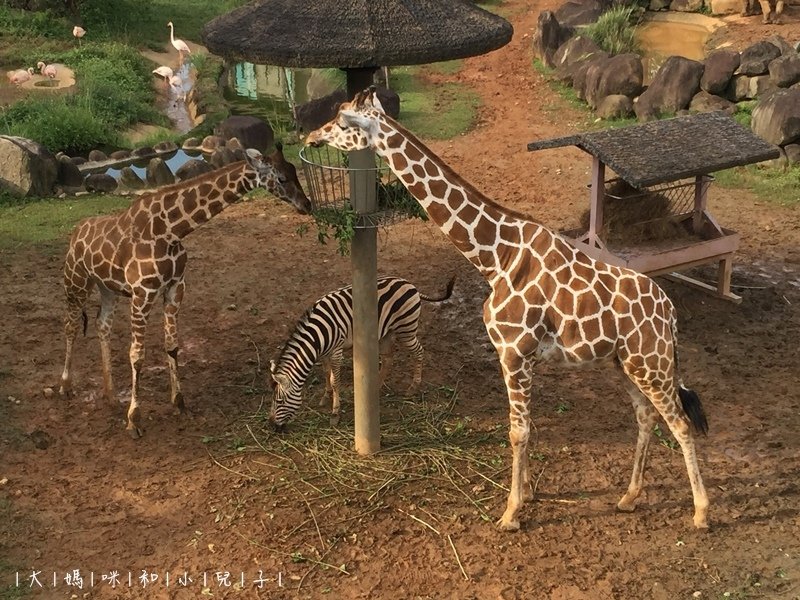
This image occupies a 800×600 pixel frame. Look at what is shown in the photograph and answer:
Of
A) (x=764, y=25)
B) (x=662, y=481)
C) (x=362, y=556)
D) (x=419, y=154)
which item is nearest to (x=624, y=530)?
(x=662, y=481)

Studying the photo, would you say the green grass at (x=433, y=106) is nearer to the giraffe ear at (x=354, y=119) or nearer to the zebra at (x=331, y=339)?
the zebra at (x=331, y=339)

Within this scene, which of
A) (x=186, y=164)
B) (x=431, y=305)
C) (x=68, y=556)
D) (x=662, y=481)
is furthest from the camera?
(x=186, y=164)

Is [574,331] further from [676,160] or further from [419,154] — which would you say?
[676,160]

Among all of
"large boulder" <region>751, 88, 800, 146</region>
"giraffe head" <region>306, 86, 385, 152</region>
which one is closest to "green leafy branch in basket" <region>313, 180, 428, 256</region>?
"giraffe head" <region>306, 86, 385, 152</region>

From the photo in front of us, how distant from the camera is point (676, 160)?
1025 centimetres

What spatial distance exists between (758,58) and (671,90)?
175cm

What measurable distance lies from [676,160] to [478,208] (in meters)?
3.91

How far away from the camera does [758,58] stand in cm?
1759

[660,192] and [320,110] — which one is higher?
[660,192]

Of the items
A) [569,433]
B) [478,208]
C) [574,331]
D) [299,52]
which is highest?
[299,52]

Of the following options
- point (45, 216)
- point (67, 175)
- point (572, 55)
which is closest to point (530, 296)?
point (45, 216)

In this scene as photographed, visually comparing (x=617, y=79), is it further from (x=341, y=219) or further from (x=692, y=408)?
(x=341, y=219)

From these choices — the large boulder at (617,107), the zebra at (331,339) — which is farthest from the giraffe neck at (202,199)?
the large boulder at (617,107)

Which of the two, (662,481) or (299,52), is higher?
(299,52)
